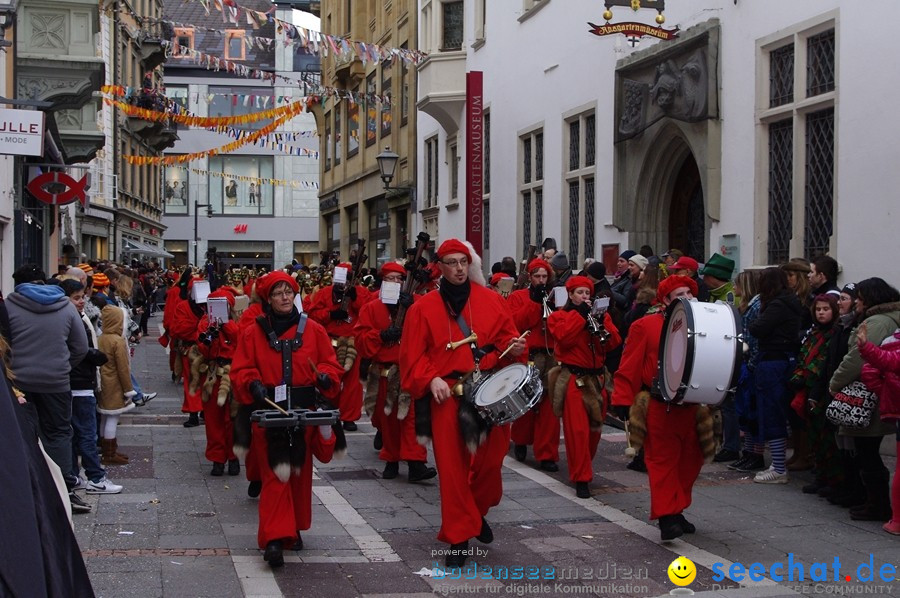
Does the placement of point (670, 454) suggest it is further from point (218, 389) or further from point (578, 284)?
point (218, 389)

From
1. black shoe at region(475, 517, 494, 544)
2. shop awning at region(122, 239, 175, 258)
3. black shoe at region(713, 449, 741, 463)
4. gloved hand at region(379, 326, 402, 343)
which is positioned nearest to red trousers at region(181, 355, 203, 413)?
gloved hand at region(379, 326, 402, 343)

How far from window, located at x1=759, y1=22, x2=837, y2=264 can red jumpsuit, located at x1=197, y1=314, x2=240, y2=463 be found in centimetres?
610

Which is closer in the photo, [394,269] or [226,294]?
[394,269]

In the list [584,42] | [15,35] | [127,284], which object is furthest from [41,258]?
[584,42]

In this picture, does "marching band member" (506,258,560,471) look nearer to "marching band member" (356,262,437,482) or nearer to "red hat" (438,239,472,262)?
"marching band member" (356,262,437,482)

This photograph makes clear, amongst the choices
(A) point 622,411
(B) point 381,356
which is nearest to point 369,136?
(B) point 381,356

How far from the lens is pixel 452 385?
271 inches

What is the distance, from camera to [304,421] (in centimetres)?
668

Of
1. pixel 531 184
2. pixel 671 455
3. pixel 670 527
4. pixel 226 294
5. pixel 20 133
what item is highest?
pixel 531 184

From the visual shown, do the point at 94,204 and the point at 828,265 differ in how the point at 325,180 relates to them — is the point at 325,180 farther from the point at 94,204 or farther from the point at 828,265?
the point at 828,265

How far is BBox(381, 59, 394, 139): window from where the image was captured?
30812mm

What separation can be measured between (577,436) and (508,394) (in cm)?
274

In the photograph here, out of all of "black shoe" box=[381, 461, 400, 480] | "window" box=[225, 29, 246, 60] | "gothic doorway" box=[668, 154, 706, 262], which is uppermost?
"window" box=[225, 29, 246, 60]

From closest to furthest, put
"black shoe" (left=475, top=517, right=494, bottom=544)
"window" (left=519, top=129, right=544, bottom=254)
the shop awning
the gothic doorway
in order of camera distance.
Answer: "black shoe" (left=475, top=517, right=494, bottom=544) → the gothic doorway → "window" (left=519, top=129, right=544, bottom=254) → the shop awning
